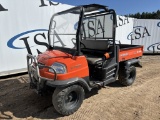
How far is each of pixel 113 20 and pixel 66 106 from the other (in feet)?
7.58

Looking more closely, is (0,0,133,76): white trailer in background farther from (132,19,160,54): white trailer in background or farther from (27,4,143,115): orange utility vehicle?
(132,19,160,54): white trailer in background

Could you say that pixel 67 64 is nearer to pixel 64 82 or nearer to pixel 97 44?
pixel 64 82

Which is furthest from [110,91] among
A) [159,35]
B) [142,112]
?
[159,35]

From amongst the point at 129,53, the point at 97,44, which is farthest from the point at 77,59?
the point at 129,53

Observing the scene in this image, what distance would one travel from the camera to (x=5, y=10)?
5.77 metres

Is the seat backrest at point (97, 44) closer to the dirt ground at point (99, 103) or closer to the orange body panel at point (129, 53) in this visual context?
the orange body panel at point (129, 53)

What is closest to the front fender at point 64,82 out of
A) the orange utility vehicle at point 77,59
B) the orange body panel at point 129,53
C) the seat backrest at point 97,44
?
the orange utility vehicle at point 77,59

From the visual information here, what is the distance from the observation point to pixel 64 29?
3.97 metres

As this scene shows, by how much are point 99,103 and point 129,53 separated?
6.02 ft

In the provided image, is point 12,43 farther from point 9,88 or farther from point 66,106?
point 66,106

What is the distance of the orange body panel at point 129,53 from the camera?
15.7ft

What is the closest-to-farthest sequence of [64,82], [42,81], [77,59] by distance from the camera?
[64,82]
[42,81]
[77,59]

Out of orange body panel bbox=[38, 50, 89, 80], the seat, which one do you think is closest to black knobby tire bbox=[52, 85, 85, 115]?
orange body panel bbox=[38, 50, 89, 80]

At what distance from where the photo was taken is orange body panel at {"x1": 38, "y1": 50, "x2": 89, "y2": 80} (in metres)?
3.38
